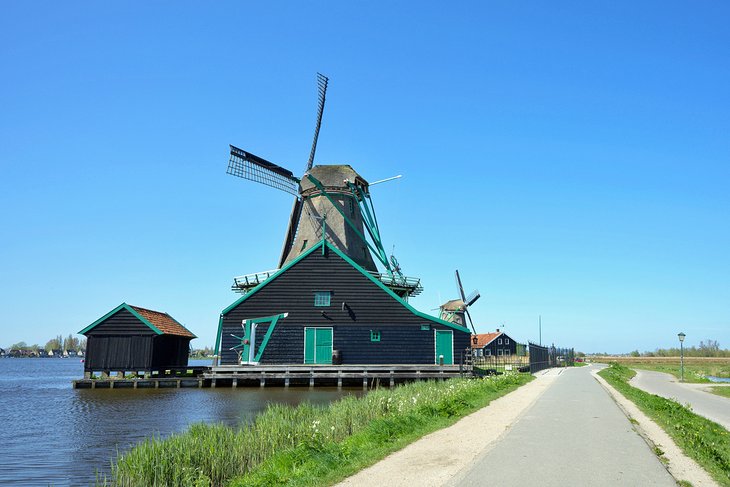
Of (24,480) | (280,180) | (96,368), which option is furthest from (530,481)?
(280,180)

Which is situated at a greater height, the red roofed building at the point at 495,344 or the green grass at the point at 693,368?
the red roofed building at the point at 495,344

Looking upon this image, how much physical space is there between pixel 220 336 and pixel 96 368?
7.87m

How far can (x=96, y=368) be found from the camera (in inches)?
1410

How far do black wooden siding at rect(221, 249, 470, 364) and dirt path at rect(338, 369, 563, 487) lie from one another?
21.1 metres

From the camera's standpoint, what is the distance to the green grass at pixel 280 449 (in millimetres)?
9203

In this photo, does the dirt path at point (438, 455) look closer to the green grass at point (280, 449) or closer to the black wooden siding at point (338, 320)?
the green grass at point (280, 449)

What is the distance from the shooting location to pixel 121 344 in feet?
119

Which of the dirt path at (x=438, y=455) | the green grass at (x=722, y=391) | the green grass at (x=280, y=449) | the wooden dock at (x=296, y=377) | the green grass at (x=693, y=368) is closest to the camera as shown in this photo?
the dirt path at (x=438, y=455)

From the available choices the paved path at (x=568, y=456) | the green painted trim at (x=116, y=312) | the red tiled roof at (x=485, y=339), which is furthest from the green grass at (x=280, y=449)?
the red tiled roof at (x=485, y=339)

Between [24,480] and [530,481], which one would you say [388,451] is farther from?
[24,480]

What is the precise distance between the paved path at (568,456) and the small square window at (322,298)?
74.0 ft

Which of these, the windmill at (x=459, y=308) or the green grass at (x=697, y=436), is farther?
the windmill at (x=459, y=308)

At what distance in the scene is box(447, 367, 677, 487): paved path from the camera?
8016 millimetres

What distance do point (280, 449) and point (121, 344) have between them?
28288 mm
